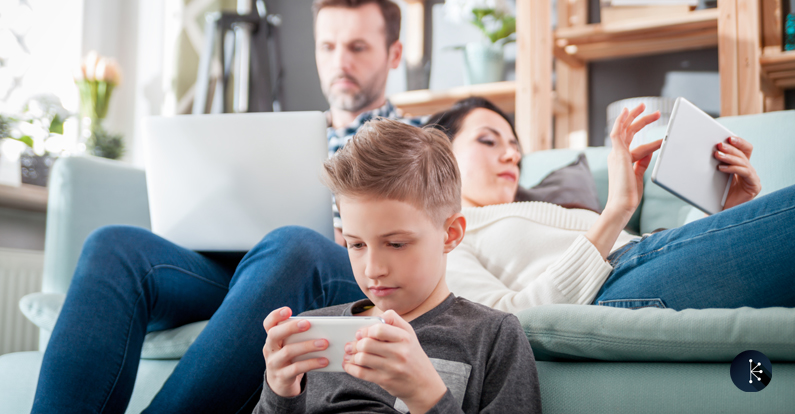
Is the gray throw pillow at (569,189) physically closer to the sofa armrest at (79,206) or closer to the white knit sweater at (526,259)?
the white knit sweater at (526,259)

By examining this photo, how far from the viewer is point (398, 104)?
2506 millimetres

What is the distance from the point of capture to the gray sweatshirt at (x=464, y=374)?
27.4 inches

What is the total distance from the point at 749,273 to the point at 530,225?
0.45m

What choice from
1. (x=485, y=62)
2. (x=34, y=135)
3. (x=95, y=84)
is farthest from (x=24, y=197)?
(x=485, y=62)

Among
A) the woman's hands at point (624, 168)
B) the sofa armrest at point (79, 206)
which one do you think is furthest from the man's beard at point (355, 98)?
the woman's hands at point (624, 168)

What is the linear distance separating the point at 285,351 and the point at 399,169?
0.86 feet

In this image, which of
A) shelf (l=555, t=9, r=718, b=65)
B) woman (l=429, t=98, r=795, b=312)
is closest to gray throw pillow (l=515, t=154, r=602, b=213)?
woman (l=429, t=98, r=795, b=312)

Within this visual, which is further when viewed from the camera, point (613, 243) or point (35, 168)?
point (35, 168)

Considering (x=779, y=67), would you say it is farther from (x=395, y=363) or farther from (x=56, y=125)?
(x=56, y=125)

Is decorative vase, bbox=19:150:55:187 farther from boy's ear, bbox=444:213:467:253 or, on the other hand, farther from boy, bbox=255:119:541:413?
boy's ear, bbox=444:213:467:253

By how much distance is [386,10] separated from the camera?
2.06 meters

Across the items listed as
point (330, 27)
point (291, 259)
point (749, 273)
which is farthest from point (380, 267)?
point (330, 27)

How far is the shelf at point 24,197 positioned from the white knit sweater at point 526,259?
1.55 m

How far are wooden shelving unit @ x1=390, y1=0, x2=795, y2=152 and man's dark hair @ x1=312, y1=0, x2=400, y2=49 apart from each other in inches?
14.0
